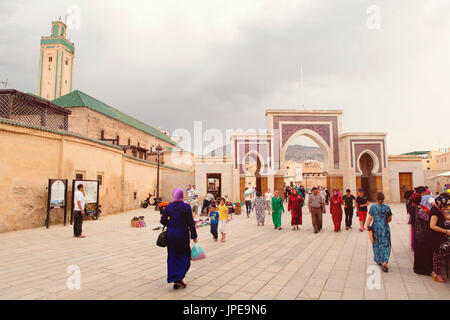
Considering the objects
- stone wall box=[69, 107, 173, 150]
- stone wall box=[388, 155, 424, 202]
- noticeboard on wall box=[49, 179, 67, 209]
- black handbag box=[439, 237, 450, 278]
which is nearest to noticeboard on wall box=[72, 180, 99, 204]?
noticeboard on wall box=[49, 179, 67, 209]

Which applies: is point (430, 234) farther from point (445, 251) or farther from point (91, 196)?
point (91, 196)

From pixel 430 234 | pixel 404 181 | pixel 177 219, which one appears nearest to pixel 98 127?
pixel 177 219

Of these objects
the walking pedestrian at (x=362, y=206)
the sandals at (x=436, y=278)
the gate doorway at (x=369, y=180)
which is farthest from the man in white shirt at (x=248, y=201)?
the gate doorway at (x=369, y=180)

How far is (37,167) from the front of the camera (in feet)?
33.1

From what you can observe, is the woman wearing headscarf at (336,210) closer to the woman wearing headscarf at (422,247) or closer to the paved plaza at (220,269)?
the paved plaza at (220,269)

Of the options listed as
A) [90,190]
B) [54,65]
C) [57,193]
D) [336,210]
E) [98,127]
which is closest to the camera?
[336,210]

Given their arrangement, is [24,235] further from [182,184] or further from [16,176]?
[182,184]

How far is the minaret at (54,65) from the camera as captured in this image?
43.7 m

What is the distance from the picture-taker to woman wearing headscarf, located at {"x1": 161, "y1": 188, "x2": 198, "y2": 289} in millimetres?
3912

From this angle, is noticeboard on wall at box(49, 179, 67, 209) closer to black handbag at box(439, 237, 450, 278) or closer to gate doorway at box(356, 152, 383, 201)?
black handbag at box(439, 237, 450, 278)

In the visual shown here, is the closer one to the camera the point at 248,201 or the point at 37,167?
the point at 37,167

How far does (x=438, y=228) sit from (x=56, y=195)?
1150 cm
